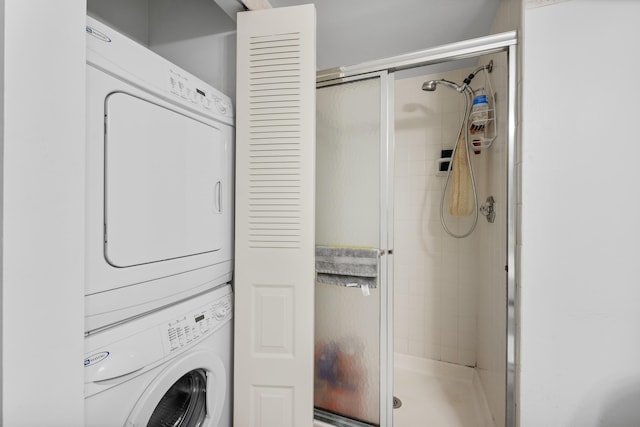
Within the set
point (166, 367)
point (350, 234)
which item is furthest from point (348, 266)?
point (166, 367)

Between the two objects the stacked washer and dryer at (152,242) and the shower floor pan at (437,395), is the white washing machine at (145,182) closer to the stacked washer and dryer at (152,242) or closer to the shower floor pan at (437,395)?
the stacked washer and dryer at (152,242)

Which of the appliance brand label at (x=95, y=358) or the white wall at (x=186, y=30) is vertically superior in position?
the white wall at (x=186, y=30)

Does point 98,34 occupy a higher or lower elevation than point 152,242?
higher

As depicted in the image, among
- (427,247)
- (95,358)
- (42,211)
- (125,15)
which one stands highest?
(125,15)

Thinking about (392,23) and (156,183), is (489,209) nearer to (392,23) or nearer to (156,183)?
(392,23)

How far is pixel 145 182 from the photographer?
0.86 meters

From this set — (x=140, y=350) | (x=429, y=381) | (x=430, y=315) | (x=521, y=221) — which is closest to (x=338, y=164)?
(x=521, y=221)

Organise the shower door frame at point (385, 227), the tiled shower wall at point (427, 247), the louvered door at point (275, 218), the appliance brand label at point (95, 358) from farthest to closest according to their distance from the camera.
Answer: the tiled shower wall at point (427, 247)
the shower door frame at point (385, 227)
the louvered door at point (275, 218)
the appliance brand label at point (95, 358)

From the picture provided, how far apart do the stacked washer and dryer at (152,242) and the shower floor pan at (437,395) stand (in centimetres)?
108

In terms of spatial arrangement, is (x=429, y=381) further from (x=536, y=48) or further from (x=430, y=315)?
(x=536, y=48)

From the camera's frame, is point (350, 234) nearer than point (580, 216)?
No

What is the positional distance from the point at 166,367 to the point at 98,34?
3.17ft

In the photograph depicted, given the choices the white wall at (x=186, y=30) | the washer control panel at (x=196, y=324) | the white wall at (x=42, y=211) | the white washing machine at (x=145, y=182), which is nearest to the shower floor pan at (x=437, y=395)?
the washer control panel at (x=196, y=324)

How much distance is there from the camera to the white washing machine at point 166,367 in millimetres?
721
